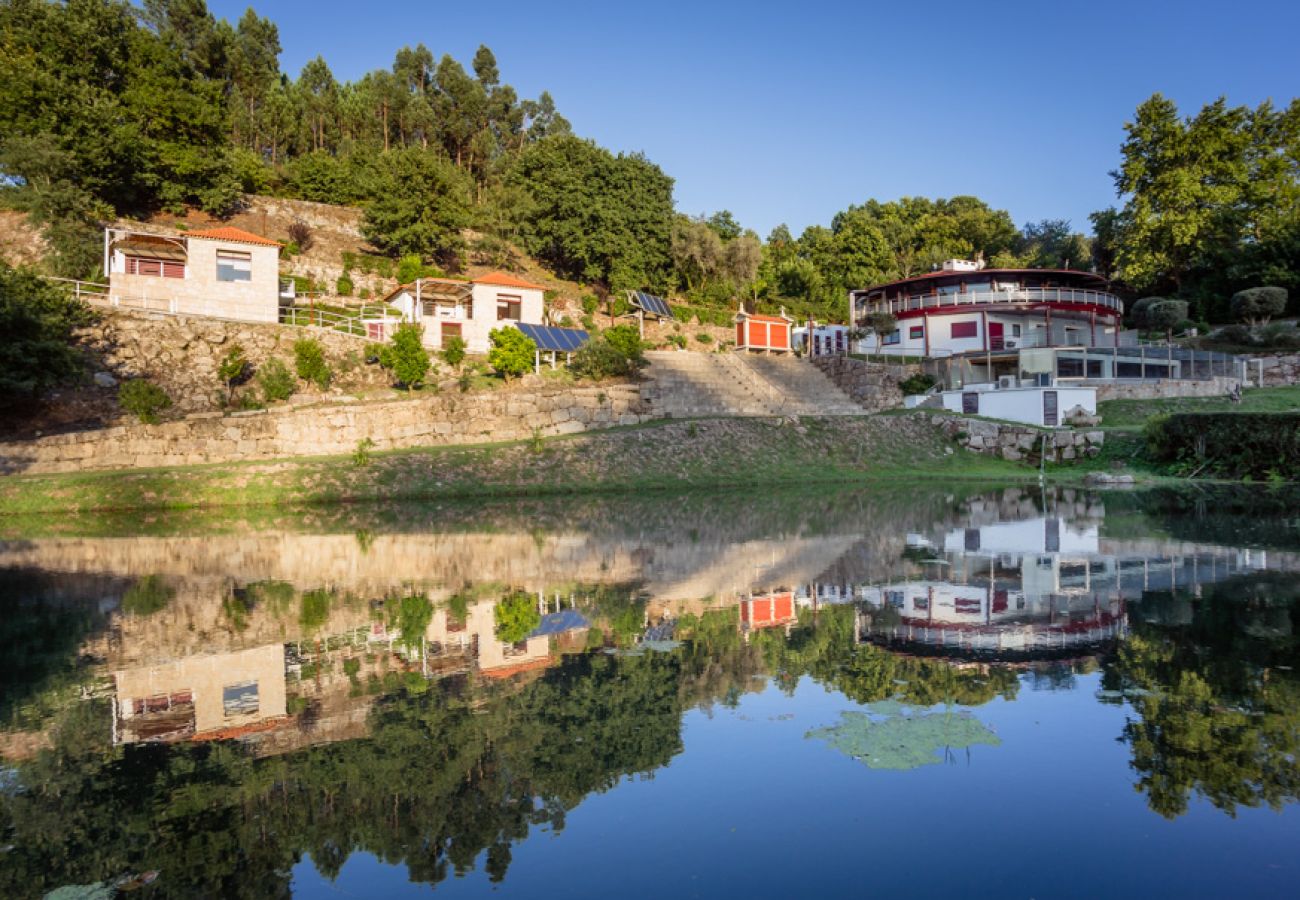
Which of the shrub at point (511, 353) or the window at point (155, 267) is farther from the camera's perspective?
the window at point (155, 267)

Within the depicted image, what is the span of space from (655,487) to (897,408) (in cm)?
1794

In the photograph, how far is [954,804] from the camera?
488 cm

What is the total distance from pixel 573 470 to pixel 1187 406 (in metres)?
32.1

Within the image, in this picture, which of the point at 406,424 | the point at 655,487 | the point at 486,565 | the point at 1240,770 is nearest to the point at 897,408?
the point at 655,487

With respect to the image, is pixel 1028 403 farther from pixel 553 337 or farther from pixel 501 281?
pixel 501 281

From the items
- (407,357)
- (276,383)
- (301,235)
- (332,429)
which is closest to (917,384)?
(407,357)

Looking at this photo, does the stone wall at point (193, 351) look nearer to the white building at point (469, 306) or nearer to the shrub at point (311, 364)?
the shrub at point (311, 364)

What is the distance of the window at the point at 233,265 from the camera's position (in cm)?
4241

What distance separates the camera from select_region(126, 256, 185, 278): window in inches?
1657

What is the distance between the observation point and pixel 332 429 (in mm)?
33406

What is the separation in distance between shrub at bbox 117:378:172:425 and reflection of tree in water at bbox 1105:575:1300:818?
35.8 meters

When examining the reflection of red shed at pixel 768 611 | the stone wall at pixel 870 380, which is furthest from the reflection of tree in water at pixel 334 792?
the stone wall at pixel 870 380

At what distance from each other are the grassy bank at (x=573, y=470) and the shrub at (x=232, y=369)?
9.06 meters

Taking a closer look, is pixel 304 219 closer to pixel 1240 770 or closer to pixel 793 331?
pixel 793 331
